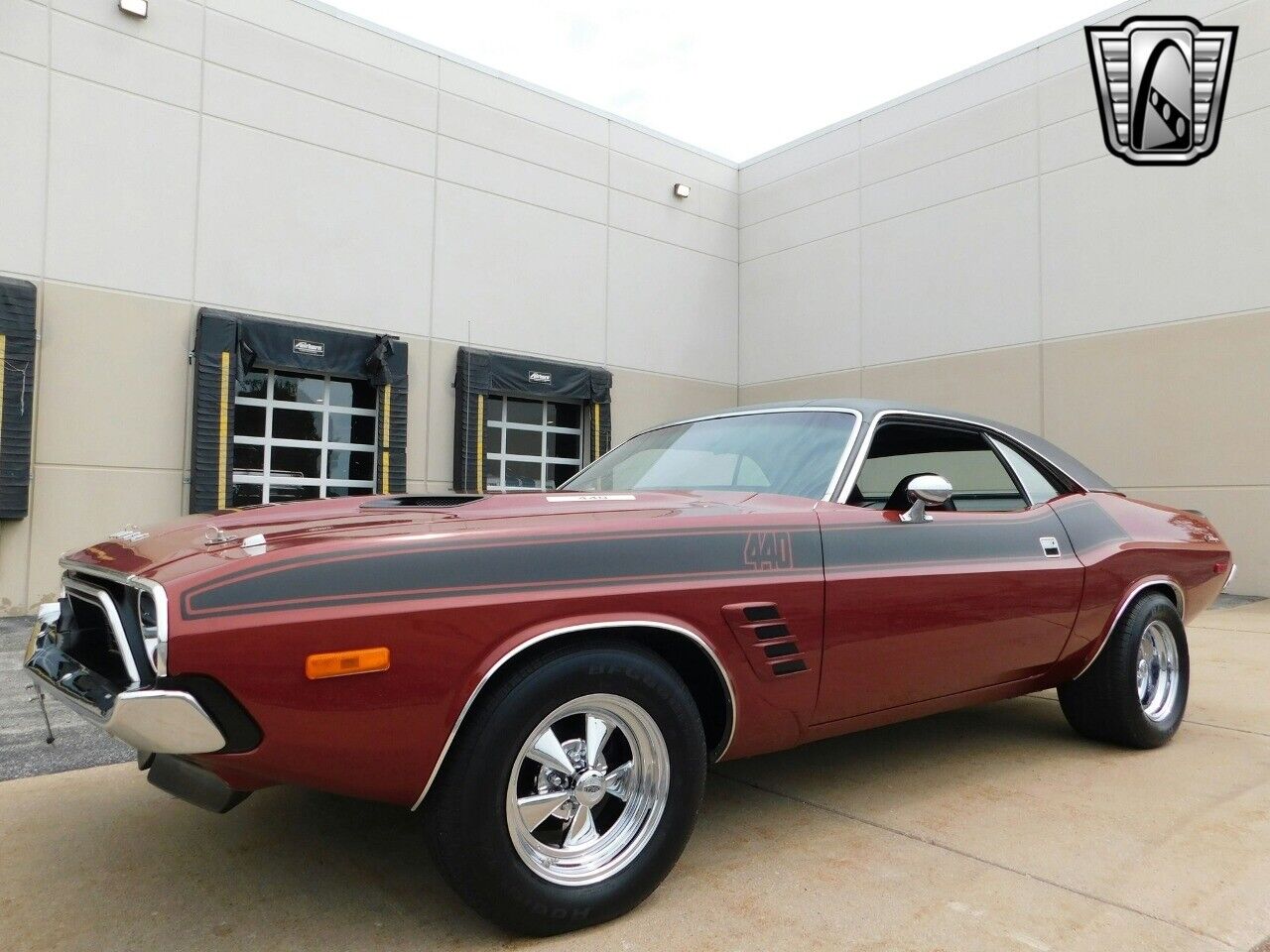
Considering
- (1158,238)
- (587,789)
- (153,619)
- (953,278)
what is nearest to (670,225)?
(953,278)

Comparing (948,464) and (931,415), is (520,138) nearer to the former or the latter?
(948,464)

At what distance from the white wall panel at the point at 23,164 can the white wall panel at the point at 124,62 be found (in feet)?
1.13

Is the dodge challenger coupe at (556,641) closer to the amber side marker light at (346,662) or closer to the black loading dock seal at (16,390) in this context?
the amber side marker light at (346,662)

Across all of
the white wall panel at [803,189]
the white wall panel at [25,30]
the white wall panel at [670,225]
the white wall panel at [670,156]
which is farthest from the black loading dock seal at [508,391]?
the white wall panel at [25,30]

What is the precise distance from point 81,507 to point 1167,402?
11379 mm

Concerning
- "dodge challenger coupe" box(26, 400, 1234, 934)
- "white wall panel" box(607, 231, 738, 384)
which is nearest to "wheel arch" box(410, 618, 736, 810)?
"dodge challenger coupe" box(26, 400, 1234, 934)

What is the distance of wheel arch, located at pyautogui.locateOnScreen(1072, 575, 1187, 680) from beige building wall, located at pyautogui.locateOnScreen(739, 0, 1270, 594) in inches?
259

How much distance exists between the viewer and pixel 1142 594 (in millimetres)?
3961

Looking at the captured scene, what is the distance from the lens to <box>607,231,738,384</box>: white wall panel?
12.7m

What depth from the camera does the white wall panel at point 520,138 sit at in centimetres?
1119

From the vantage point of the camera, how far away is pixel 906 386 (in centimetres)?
1239

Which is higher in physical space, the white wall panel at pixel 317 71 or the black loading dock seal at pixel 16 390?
the white wall panel at pixel 317 71

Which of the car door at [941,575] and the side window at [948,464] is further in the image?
the side window at [948,464]

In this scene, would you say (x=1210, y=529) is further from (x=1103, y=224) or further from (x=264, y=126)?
(x=264, y=126)
